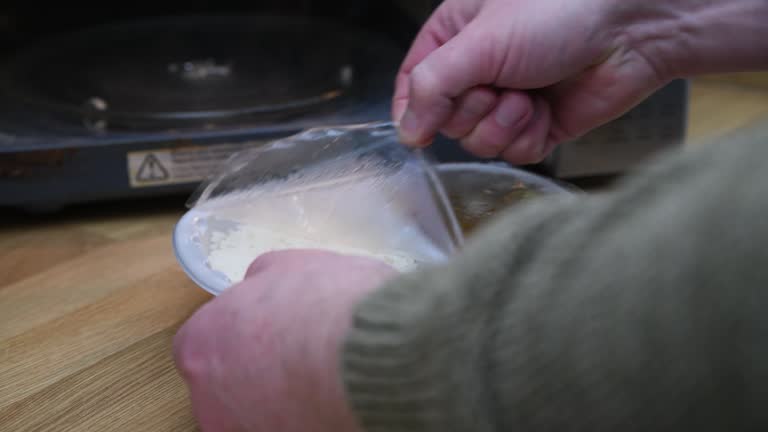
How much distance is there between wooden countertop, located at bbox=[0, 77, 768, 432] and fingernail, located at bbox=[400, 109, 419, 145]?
18 cm

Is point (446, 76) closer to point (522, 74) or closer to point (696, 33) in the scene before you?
point (522, 74)

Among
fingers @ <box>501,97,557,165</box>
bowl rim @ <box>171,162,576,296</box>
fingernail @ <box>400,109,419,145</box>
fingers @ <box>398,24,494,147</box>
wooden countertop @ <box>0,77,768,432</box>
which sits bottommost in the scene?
wooden countertop @ <box>0,77,768,432</box>

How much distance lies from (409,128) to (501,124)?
65mm

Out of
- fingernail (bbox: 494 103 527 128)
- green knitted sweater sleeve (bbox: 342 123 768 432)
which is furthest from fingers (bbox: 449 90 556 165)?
green knitted sweater sleeve (bbox: 342 123 768 432)

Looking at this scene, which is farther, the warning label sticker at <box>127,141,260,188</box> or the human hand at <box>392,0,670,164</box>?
the warning label sticker at <box>127,141,260,188</box>

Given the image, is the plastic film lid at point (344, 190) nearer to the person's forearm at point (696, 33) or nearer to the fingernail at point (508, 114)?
the fingernail at point (508, 114)

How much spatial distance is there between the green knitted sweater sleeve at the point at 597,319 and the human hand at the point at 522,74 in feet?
0.78

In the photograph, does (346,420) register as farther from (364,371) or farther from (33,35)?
(33,35)

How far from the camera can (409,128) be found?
49cm

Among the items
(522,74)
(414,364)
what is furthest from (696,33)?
(414,364)

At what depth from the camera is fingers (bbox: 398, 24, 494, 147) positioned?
46 centimetres

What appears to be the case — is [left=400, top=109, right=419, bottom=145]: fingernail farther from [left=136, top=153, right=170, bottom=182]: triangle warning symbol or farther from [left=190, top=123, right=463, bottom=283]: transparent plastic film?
[left=136, top=153, right=170, bottom=182]: triangle warning symbol

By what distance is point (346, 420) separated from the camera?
28 cm

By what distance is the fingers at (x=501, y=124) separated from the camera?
50 cm
